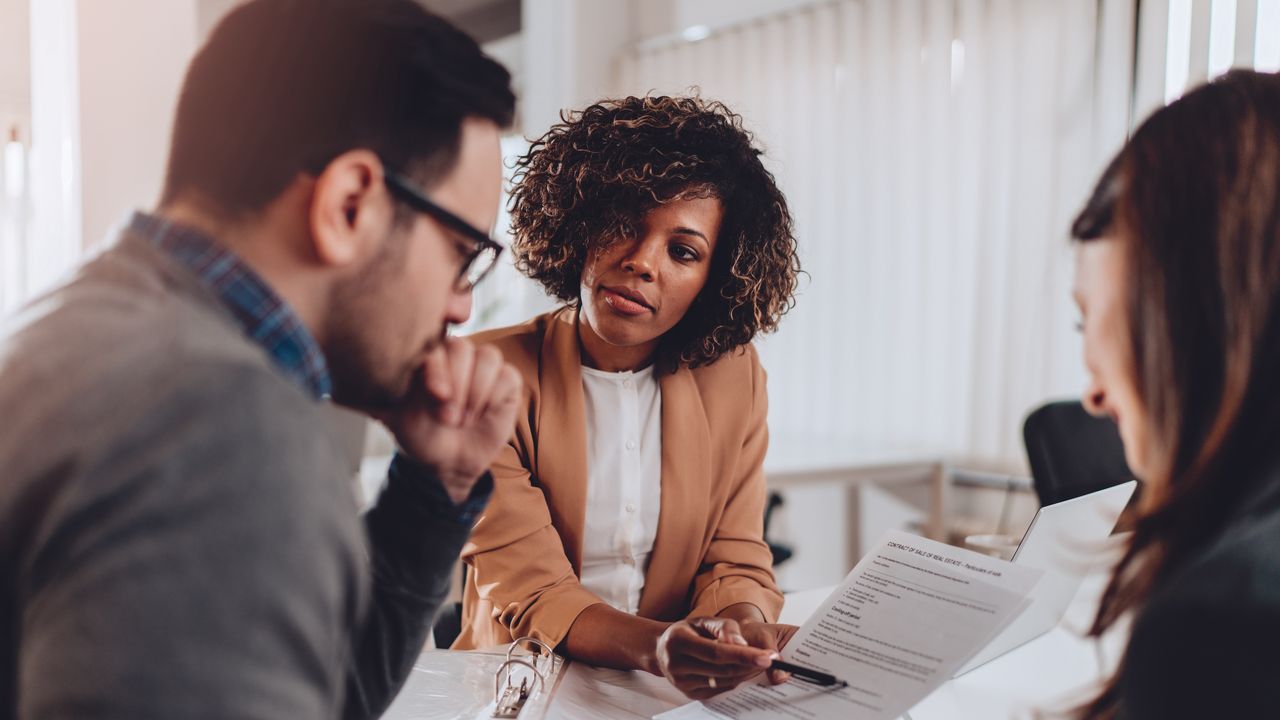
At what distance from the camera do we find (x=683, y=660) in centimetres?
103

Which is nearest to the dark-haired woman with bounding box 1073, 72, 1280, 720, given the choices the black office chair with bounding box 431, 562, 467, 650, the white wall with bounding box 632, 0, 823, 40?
the black office chair with bounding box 431, 562, 467, 650

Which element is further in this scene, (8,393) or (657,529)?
(657,529)

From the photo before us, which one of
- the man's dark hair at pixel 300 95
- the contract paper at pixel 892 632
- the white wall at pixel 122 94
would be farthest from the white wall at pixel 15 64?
the contract paper at pixel 892 632

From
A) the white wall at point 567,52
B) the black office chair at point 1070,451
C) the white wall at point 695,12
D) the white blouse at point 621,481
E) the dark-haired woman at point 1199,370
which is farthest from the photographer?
the white wall at point 567,52

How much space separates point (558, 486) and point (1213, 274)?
93cm

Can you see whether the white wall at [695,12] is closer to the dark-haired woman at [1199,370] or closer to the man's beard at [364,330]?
the dark-haired woman at [1199,370]

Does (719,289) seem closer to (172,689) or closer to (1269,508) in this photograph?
(1269,508)

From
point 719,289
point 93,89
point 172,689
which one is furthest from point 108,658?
point 93,89

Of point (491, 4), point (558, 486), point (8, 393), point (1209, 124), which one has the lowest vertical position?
point (558, 486)

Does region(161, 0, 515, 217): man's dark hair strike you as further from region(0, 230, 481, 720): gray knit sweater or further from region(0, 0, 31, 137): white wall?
region(0, 0, 31, 137): white wall

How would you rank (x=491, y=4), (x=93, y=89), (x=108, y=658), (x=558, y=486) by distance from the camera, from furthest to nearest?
(x=491, y=4) < (x=93, y=89) < (x=558, y=486) < (x=108, y=658)

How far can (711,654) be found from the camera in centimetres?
99

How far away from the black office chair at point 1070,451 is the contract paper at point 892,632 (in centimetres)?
114

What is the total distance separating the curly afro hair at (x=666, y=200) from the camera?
141 centimetres
